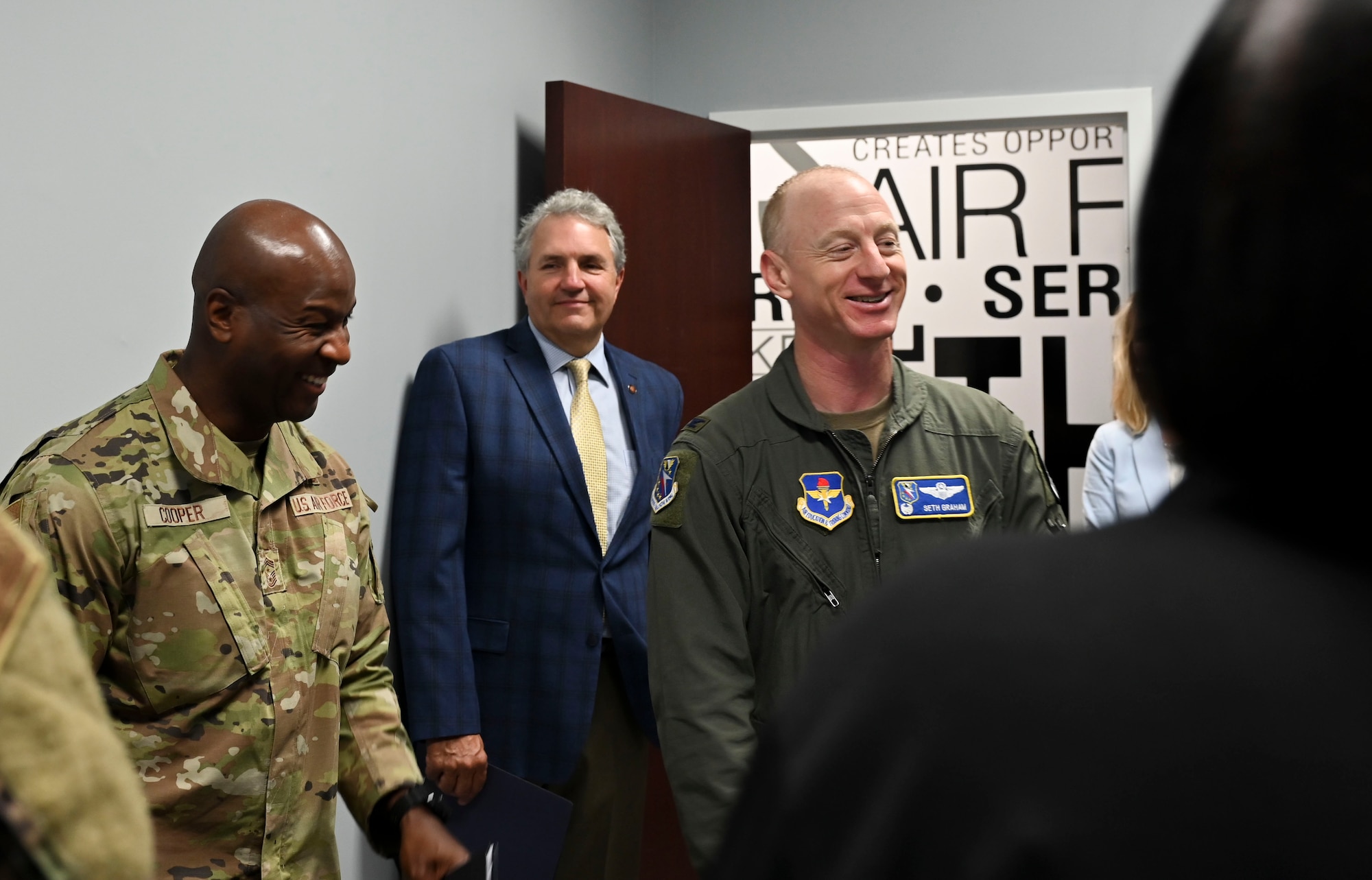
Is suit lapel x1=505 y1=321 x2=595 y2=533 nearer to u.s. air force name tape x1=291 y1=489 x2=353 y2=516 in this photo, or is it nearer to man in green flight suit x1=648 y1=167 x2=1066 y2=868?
man in green flight suit x1=648 y1=167 x2=1066 y2=868

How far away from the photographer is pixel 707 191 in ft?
12.3

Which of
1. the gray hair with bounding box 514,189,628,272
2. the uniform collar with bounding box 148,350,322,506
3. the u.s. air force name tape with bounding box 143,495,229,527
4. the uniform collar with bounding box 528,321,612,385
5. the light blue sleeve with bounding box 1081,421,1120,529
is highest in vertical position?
the gray hair with bounding box 514,189,628,272

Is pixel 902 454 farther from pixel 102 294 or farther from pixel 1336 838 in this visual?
pixel 1336 838

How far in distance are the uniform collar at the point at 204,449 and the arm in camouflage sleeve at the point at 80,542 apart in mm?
125

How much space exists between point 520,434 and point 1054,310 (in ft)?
7.29

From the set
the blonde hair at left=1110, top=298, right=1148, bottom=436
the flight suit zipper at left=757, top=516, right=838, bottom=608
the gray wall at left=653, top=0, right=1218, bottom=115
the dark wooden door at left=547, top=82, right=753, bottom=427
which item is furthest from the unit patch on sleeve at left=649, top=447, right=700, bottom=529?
the gray wall at left=653, top=0, right=1218, bottom=115

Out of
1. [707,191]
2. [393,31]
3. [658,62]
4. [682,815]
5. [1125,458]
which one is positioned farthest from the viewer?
[658,62]

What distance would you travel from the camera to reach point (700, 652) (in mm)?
1630

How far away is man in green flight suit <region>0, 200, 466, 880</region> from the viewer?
4.30ft

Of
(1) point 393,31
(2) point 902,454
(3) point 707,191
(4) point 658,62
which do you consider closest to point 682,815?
(2) point 902,454

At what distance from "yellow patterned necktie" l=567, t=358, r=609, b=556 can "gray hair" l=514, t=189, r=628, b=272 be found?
330 mm

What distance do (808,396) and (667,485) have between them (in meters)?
0.25

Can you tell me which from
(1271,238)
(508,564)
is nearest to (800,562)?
(508,564)

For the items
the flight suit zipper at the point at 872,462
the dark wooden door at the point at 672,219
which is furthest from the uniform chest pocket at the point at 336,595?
the dark wooden door at the point at 672,219
